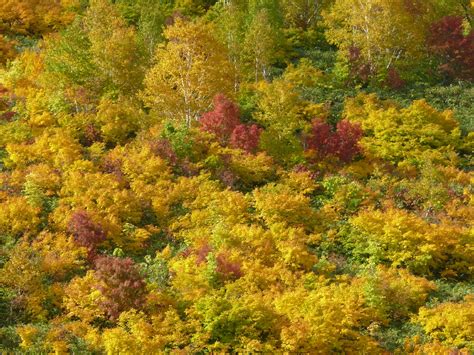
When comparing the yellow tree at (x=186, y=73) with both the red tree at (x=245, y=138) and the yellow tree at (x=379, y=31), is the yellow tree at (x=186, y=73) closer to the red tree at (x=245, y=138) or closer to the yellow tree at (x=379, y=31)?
the red tree at (x=245, y=138)

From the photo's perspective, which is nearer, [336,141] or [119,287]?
[119,287]

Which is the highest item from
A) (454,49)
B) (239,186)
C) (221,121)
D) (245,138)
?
(454,49)

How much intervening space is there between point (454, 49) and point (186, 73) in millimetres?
20080

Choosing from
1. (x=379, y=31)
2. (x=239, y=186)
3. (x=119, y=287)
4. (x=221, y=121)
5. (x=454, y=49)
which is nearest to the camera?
(x=119, y=287)

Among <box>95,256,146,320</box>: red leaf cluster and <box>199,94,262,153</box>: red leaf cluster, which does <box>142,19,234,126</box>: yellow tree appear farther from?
<box>95,256,146,320</box>: red leaf cluster

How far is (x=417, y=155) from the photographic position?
3297 centimetres

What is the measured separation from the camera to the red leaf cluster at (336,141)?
32.8 metres

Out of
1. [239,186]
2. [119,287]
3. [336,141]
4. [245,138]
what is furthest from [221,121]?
[119,287]

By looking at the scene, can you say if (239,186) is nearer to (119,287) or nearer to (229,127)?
(229,127)

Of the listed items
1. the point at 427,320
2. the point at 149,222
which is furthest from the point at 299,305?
the point at 149,222

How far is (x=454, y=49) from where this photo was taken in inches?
1694

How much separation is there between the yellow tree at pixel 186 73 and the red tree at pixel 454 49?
16.9m

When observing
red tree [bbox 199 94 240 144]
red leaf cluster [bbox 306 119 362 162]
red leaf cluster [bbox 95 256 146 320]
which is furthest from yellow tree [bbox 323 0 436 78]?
red leaf cluster [bbox 95 256 146 320]

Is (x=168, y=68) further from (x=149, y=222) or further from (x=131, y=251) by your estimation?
(x=131, y=251)
